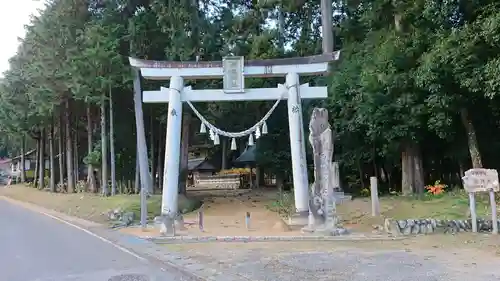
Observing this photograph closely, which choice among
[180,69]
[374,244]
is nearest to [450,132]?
[374,244]

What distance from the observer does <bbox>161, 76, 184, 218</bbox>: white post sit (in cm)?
1490

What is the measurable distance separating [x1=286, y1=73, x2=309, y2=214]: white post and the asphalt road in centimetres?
617

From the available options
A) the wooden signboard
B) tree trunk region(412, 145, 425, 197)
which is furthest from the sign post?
tree trunk region(412, 145, 425, 197)

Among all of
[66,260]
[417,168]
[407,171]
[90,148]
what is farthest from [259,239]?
[90,148]

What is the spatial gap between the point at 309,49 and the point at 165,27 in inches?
311

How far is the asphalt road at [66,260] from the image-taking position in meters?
8.32

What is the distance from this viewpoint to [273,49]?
24281 millimetres

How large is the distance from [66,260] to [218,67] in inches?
324

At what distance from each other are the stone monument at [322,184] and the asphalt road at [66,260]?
5392 mm

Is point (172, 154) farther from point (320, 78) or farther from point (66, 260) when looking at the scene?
point (320, 78)

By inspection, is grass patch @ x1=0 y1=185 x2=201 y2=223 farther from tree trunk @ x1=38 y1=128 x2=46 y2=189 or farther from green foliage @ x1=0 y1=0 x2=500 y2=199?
tree trunk @ x1=38 y1=128 x2=46 y2=189

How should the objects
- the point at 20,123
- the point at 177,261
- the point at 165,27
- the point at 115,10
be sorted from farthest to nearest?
the point at 20,123
the point at 115,10
the point at 165,27
the point at 177,261

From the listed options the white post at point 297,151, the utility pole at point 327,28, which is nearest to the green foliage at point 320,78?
the utility pole at point 327,28

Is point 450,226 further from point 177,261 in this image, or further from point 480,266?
point 177,261
